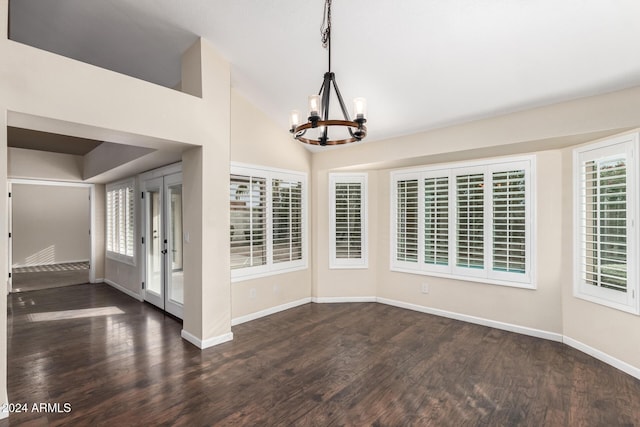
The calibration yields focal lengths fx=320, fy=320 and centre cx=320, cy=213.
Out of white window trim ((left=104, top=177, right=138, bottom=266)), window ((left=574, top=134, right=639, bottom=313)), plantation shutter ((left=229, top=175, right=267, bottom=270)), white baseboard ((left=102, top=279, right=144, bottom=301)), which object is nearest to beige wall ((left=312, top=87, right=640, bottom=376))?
window ((left=574, top=134, right=639, bottom=313))

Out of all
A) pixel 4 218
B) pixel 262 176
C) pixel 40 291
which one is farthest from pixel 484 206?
pixel 40 291

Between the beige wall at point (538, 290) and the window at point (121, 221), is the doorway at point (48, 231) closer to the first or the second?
the window at point (121, 221)

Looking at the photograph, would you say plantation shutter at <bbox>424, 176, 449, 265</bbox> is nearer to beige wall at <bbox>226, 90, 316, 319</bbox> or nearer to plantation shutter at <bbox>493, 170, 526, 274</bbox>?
plantation shutter at <bbox>493, 170, 526, 274</bbox>

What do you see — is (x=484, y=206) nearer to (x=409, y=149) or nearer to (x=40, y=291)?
(x=409, y=149)

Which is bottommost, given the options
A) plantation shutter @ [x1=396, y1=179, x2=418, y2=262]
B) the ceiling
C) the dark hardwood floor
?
the dark hardwood floor

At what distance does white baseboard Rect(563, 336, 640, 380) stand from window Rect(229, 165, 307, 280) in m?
3.59

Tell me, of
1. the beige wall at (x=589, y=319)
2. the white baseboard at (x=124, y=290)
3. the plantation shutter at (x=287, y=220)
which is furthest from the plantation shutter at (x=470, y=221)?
the white baseboard at (x=124, y=290)

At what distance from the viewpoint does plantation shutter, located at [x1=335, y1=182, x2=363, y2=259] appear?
5.36 meters

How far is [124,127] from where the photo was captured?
2.87m

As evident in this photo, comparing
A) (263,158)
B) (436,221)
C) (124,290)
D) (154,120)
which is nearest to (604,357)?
(436,221)

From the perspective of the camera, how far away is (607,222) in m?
3.20

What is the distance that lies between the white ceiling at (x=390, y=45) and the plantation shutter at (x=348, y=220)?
1.31 meters

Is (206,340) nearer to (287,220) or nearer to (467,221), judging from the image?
(287,220)

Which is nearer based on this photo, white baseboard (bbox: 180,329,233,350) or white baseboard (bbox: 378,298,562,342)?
white baseboard (bbox: 180,329,233,350)
